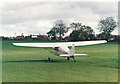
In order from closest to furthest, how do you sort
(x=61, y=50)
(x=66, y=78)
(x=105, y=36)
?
(x=66, y=78)
(x=61, y=50)
(x=105, y=36)

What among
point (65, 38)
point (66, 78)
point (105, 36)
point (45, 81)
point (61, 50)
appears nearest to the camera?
point (45, 81)

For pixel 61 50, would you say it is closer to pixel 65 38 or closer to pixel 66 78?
pixel 66 78

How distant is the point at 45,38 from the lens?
3039 inches

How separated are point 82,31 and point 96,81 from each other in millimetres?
66285

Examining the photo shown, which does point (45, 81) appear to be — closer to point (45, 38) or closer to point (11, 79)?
point (11, 79)

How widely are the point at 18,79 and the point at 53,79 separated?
2.01 metres

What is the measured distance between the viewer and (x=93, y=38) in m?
76.0

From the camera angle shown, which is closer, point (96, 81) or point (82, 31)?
point (96, 81)

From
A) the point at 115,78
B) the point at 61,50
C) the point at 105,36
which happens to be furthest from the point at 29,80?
the point at 105,36

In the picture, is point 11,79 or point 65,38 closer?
point 11,79

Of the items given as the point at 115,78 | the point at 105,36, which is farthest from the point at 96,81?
the point at 105,36

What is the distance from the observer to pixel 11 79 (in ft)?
42.9

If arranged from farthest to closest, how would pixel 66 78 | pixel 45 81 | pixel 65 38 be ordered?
1. pixel 65 38
2. pixel 66 78
3. pixel 45 81

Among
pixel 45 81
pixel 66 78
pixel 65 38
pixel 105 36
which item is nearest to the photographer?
pixel 45 81
